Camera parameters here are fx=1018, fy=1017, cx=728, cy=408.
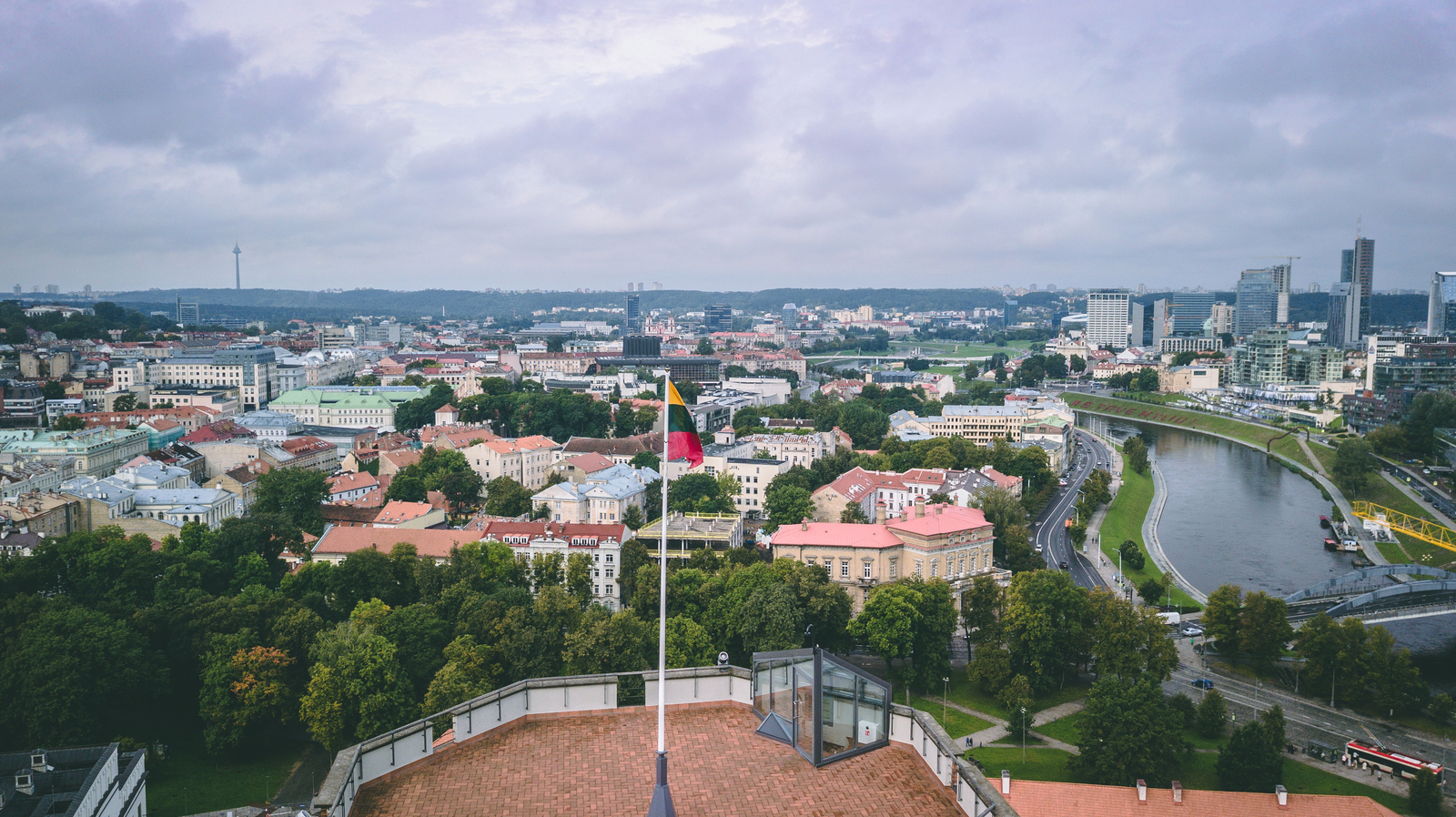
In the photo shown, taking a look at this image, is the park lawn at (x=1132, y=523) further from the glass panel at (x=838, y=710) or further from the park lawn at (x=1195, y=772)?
the glass panel at (x=838, y=710)

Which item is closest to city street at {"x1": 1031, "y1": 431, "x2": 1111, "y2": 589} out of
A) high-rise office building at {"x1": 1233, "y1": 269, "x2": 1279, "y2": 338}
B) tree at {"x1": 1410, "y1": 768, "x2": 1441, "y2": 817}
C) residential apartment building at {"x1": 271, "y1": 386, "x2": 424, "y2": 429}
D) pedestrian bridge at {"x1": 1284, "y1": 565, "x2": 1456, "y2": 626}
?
pedestrian bridge at {"x1": 1284, "y1": 565, "x2": 1456, "y2": 626}

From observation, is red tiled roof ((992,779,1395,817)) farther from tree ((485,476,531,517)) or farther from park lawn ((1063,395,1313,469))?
park lawn ((1063,395,1313,469))

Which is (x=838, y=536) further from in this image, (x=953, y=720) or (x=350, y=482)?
A: (x=350, y=482)

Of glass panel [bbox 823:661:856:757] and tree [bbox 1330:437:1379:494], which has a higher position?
glass panel [bbox 823:661:856:757]

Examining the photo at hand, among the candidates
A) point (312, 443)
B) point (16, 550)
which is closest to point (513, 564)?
point (16, 550)

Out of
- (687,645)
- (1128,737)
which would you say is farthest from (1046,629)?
(687,645)

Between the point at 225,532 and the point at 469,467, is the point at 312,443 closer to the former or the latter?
the point at 469,467
